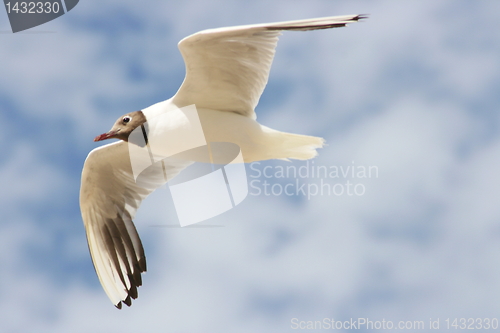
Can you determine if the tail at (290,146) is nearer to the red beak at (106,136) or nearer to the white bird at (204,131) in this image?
the white bird at (204,131)

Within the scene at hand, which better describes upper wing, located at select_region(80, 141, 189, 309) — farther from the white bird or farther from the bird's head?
the bird's head

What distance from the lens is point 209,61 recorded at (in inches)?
219

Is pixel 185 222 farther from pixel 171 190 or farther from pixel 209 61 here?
pixel 209 61

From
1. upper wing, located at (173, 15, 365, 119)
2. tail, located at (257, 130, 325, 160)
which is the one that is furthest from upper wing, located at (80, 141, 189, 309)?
tail, located at (257, 130, 325, 160)

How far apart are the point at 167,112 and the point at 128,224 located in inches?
78.1

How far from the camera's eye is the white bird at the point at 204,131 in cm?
538

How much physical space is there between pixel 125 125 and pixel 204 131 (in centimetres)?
85

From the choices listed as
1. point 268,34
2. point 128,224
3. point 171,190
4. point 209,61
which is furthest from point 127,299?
point 268,34

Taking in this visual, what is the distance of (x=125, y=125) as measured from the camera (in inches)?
238

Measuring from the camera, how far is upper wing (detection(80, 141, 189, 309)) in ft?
23.4

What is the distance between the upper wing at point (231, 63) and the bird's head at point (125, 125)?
1.44ft

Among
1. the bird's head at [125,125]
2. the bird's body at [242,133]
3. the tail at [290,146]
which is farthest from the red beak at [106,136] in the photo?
the tail at [290,146]

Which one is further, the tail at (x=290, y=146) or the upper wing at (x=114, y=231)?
the upper wing at (x=114, y=231)

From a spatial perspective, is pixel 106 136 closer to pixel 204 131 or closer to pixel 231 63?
pixel 204 131
